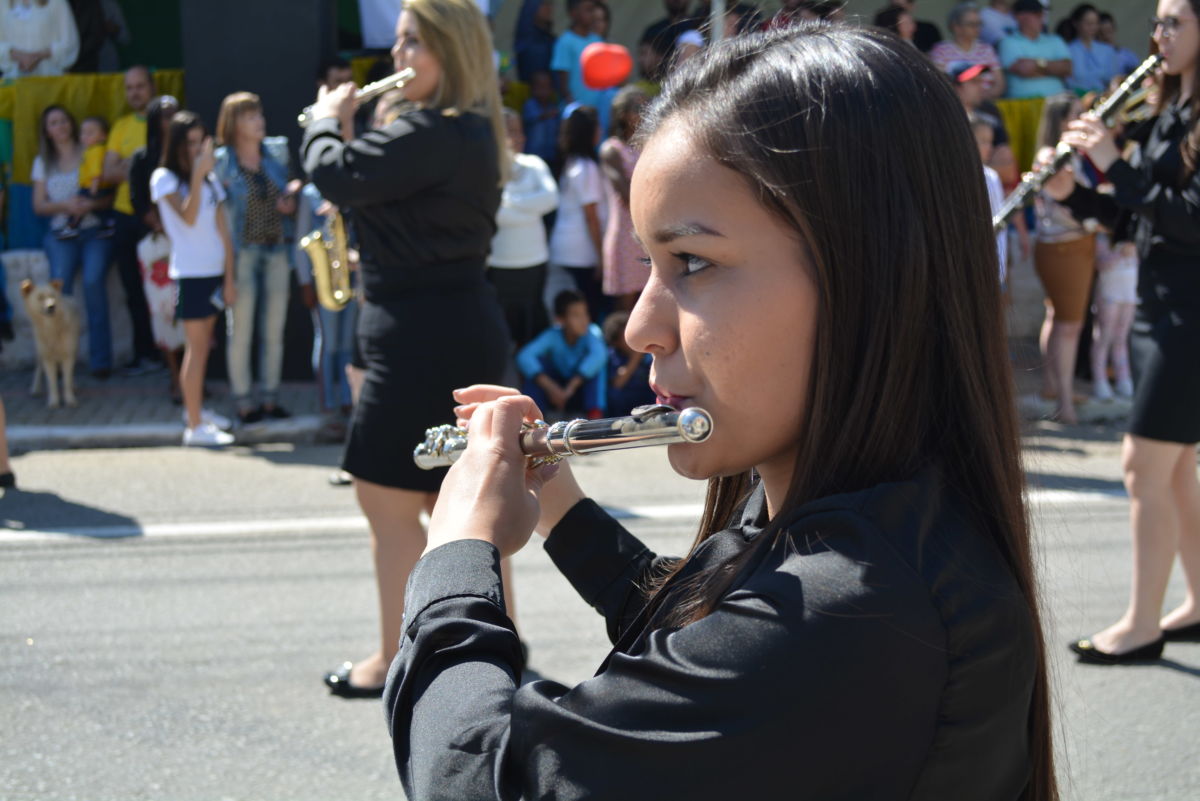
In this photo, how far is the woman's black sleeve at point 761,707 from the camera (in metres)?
1.04

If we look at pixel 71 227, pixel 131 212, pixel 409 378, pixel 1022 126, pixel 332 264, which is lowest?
pixel 71 227

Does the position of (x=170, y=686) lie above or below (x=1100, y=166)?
below

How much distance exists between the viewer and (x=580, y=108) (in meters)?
8.57

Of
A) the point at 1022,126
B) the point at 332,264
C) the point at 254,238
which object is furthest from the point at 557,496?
the point at 1022,126

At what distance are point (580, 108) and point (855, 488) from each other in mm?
7636

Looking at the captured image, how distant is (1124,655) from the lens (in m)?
4.16

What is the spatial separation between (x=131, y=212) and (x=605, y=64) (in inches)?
133

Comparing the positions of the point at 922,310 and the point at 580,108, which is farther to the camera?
the point at 580,108

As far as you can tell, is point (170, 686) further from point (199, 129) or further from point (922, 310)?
point (199, 129)

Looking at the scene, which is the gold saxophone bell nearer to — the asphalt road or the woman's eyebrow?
the asphalt road

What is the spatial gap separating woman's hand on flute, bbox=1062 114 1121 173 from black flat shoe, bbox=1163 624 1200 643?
1517 mm

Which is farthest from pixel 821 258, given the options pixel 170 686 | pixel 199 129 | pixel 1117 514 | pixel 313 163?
pixel 199 129

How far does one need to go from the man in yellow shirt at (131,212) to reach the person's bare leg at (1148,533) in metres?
6.68

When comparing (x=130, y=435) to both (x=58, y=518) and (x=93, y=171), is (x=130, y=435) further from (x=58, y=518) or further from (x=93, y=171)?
(x=93, y=171)
